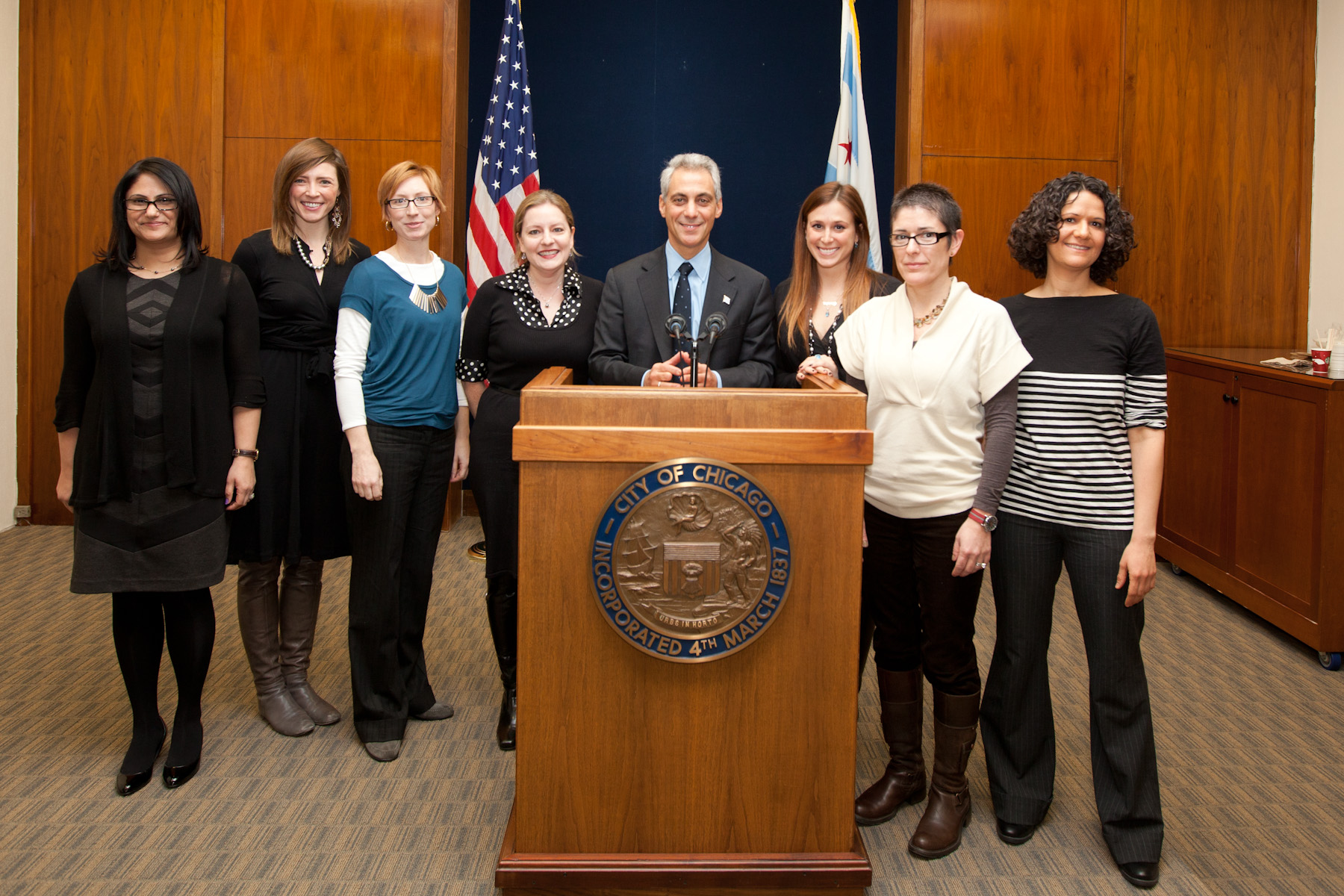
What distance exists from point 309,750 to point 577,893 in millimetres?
1198

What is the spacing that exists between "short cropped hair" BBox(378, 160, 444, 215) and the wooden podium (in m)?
1.12

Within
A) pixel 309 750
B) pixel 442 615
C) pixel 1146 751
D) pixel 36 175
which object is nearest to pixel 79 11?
pixel 36 175

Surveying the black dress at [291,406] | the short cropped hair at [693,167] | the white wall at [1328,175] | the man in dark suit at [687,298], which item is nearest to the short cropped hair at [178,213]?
the black dress at [291,406]

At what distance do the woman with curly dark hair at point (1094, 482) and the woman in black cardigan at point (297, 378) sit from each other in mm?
1764

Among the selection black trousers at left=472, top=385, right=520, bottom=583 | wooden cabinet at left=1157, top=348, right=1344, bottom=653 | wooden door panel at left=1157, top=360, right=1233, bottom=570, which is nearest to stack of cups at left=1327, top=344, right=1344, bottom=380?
wooden cabinet at left=1157, top=348, right=1344, bottom=653

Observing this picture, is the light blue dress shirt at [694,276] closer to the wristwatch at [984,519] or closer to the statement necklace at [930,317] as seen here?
the statement necklace at [930,317]

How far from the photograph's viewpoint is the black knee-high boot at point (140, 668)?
8.48ft

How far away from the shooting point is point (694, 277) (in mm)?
2553

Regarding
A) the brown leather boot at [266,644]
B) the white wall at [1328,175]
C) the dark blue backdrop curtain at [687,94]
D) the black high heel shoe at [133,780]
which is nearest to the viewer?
the black high heel shoe at [133,780]

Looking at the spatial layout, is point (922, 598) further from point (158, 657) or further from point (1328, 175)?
point (1328, 175)

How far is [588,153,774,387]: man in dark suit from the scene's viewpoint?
2.50m

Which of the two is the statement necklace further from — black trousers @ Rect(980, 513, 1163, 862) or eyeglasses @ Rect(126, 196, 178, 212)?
eyeglasses @ Rect(126, 196, 178, 212)

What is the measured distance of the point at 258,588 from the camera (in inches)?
116

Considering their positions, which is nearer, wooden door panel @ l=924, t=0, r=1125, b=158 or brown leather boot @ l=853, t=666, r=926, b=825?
brown leather boot @ l=853, t=666, r=926, b=825
